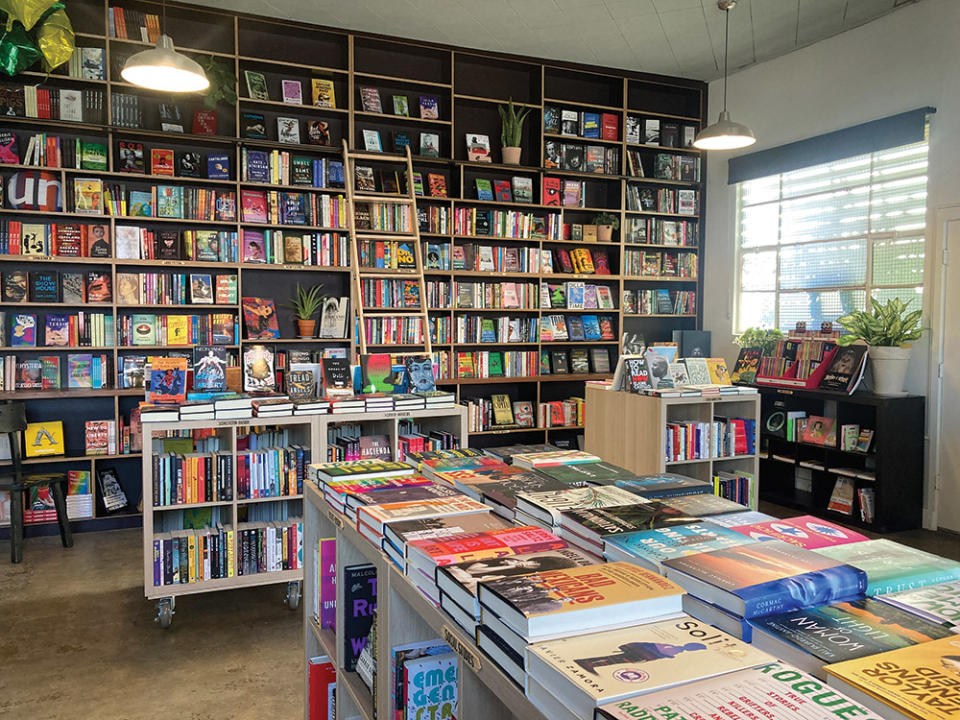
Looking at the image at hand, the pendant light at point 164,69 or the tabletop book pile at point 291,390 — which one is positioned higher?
the pendant light at point 164,69

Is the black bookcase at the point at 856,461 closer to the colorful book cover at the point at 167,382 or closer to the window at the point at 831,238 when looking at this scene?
the window at the point at 831,238

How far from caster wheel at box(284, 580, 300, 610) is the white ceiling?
426 cm

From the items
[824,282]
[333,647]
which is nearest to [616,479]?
[333,647]

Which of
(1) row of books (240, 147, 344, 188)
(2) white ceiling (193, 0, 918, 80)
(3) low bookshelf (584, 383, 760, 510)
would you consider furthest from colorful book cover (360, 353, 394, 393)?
(2) white ceiling (193, 0, 918, 80)

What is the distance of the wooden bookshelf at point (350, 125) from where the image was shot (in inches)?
212

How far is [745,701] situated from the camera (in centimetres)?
83

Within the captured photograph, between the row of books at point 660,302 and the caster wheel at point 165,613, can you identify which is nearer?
the caster wheel at point 165,613

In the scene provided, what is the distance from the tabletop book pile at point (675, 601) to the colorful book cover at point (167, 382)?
224 centimetres

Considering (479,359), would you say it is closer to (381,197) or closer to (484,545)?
(381,197)

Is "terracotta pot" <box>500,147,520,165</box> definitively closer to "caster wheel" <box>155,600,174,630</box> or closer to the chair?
the chair

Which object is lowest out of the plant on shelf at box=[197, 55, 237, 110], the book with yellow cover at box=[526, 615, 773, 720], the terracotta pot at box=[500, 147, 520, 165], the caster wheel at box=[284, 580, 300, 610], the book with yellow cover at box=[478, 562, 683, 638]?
the caster wheel at box=[284, 580, 300, 610]

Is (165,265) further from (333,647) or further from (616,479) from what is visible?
(616,479)

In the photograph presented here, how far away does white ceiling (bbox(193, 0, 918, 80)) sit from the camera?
17.9ft

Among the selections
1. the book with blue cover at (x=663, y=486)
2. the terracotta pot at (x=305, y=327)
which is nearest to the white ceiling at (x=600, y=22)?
the terracotta pot at (x=305, y=327)
